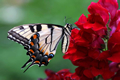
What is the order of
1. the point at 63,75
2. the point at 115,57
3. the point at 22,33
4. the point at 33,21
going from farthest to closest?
the point at 33,21 < the point at 22,33 < the point at 63,75 < the point at 115,57

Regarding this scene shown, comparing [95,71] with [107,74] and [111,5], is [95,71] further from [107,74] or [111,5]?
[111,5]

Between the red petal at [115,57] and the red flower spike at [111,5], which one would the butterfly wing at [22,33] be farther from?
the red petal at [115,57]

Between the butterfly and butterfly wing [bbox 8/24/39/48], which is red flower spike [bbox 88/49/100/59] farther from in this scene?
butterfly wing [bbox 8/24/39/48]

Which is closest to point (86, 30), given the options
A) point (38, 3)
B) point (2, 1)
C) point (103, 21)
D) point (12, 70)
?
point (103, 21)

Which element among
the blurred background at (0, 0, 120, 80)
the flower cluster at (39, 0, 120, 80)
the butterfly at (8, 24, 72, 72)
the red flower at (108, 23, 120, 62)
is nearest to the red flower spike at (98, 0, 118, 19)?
the flower cluster at (39, 0, 120, 80)

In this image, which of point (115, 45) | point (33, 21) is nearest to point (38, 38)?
point (115, 45)

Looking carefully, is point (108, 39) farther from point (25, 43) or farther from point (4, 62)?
point (4, 62)

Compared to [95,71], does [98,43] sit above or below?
above

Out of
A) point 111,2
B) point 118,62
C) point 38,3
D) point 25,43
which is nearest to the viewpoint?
point 118,62
